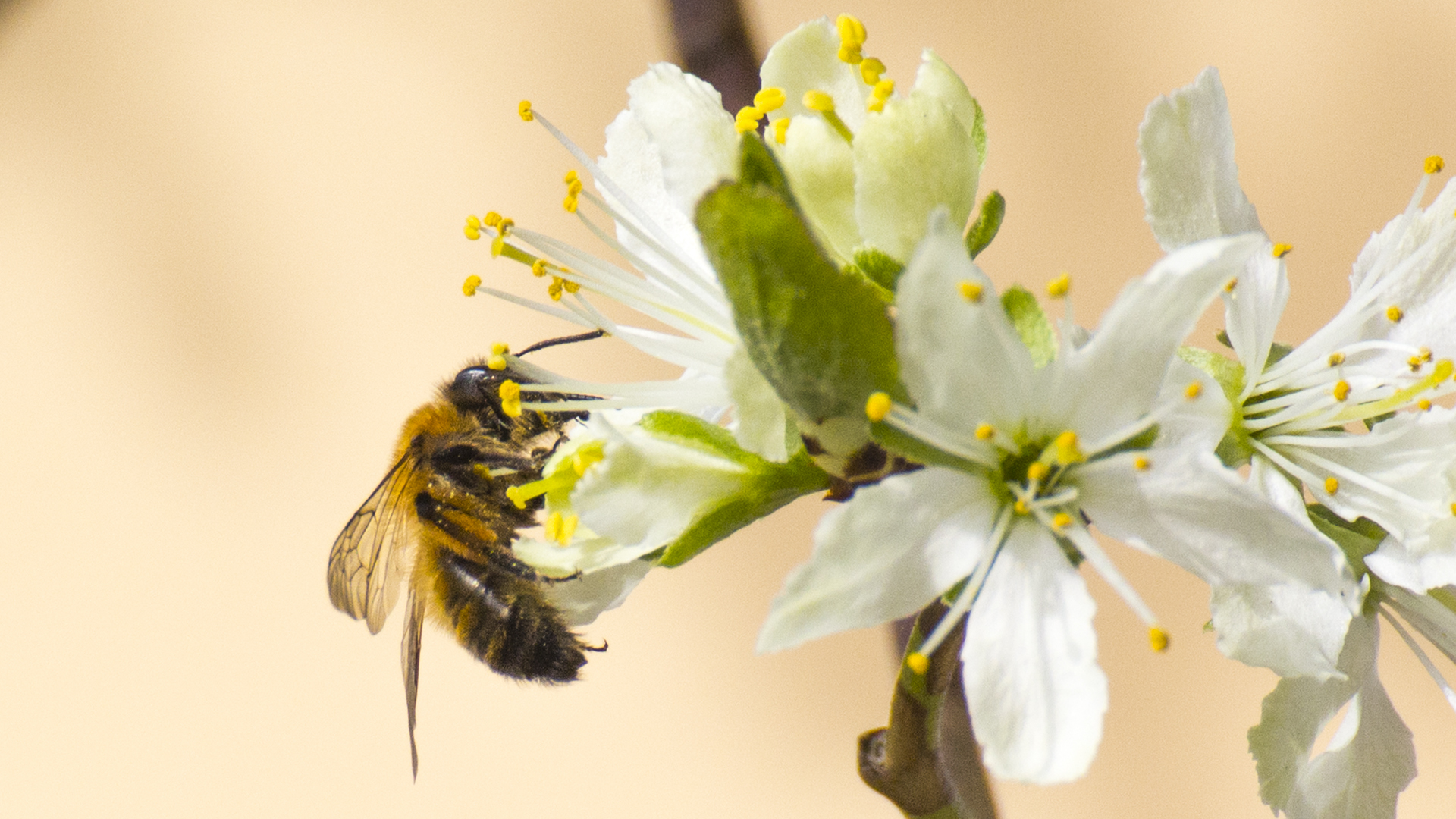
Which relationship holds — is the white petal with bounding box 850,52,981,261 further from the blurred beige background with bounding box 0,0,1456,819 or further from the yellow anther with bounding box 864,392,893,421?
the blurred beige background with bounding box 0,0,1456,819

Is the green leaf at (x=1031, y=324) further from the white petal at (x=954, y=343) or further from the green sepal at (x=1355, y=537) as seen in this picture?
the green sepal at (x=1355, y=537)

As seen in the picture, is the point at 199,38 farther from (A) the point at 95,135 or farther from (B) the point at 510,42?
(B) the point at 510,42

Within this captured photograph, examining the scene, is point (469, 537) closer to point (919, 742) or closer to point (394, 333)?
point (919, 742)

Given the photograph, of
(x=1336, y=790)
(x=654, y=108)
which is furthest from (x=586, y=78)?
(x=1336, y=790)

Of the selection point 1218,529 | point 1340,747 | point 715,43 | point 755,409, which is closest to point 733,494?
point 755,409

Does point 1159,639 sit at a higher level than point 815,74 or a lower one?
lower

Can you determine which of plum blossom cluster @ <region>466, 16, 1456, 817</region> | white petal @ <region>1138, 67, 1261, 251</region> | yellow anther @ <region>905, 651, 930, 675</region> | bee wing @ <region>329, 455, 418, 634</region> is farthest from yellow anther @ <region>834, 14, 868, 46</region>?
bee wing @ <region>329, 455, 418, 634</region>
